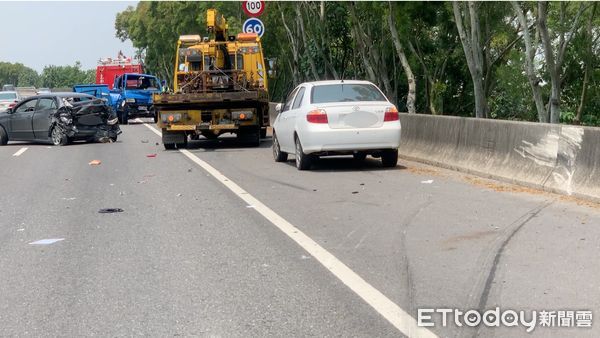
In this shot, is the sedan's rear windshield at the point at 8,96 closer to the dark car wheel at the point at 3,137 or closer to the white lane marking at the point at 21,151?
the dark car wheel at the point at 3,137

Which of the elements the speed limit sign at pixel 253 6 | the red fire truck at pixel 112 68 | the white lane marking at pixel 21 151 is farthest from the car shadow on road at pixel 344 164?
the red fire truck at pixel 112 68

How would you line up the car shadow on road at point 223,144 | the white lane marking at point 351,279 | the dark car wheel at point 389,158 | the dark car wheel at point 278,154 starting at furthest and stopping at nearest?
the car shadow on road at point 223,144, the dark car wheel at point 278,154, the dark car wheel at point 389,158, the white lane marking at point 351,279

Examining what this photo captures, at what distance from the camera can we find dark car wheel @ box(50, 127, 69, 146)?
23.6 m

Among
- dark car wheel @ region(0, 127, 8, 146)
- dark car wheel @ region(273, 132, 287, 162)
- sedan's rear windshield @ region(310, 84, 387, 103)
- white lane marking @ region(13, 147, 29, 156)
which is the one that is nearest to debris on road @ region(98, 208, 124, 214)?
sedan's rear windshield @ region(310, 84, 387, 103)

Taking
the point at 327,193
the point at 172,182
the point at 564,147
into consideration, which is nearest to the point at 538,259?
the point at 564,147

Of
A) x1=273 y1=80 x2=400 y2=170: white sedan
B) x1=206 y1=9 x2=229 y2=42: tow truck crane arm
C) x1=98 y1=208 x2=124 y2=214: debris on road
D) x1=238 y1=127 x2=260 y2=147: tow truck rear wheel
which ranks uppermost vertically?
x1=206 y1=9 x2=229 y2=42: tow truck crane arm

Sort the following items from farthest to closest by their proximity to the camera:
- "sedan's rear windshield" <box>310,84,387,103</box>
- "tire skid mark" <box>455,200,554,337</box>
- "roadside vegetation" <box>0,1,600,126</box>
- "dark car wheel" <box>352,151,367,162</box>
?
"roadside vegetation" <box>0,1,600,126</box> < "dark car wheel" <box>352,151,367,162</box> < "sedan's rear windshield" <box>310,84,387,103</box> < "tire skid mark" <box>455,200,554,337</box>

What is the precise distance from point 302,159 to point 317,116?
3.35ft

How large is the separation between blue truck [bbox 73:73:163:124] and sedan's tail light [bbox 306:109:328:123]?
2438 centimetres

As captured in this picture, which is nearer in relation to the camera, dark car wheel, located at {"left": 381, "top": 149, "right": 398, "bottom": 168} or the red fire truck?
dark car wheel, located at {"left": 381, "top": 149, "right": 398, "bottom": 168}

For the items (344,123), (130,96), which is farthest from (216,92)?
(130,96)

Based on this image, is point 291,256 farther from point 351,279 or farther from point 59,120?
point 59,120

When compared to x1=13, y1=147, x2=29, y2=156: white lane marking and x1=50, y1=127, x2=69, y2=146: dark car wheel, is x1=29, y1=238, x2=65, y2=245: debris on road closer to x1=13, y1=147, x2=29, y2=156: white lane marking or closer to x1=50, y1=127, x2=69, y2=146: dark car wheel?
x1=13, y1=147, x2=29, y2=156: white lane marking

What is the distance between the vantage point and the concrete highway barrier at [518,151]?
1059cm
